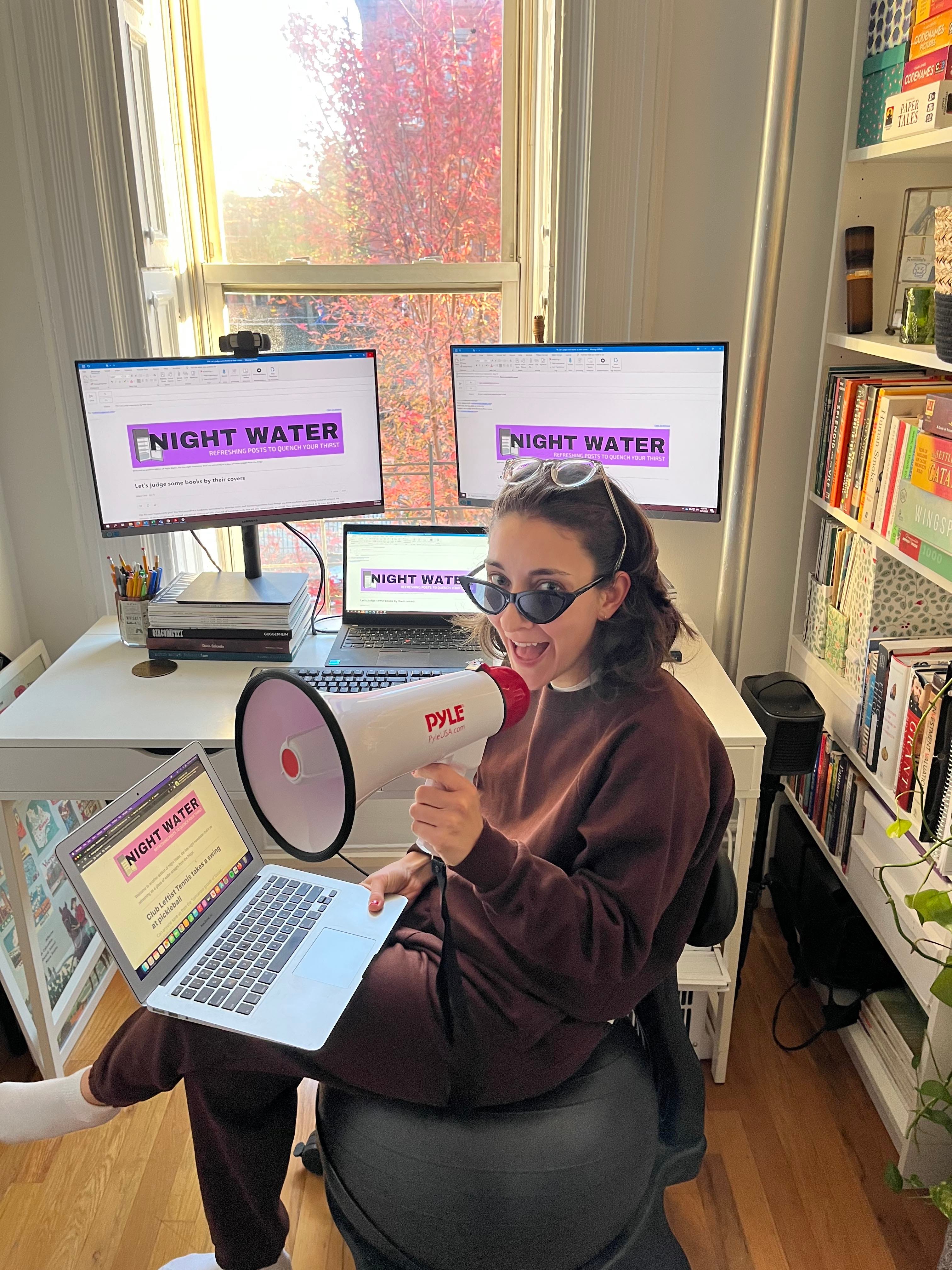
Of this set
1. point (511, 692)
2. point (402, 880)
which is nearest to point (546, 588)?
point (511, 692)

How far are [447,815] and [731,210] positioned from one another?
1.59 meters

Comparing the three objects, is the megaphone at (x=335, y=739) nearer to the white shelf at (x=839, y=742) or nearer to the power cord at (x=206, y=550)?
the white shelf at (x=839, y=742)

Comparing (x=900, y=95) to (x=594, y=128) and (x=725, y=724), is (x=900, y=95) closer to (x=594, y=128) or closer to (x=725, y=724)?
(x=594, y=128)

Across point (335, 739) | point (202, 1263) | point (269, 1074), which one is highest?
point (335, 739)

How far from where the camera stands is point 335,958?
4.16 feet

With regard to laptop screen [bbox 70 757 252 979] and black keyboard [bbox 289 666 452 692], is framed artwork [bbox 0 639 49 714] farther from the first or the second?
laptop screen [bbox 70 757 252 979]

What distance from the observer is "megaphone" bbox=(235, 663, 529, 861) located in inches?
36.8

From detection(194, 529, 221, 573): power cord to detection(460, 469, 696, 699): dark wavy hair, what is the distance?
44.9 inches

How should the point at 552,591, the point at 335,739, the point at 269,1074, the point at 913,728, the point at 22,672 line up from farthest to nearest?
the point at 22,672, the point at 913,728, the point at 269,1074, the point at 552,591, the point at 335,739

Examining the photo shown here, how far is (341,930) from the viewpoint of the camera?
132 cm

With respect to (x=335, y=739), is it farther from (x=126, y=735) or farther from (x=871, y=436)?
(x=871, y=436)

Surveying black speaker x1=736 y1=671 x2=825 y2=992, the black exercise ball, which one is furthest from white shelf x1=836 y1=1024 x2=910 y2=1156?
the black exercise ball

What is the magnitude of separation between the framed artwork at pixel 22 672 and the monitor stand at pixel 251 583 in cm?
39

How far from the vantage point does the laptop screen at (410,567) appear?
6.56 feet
